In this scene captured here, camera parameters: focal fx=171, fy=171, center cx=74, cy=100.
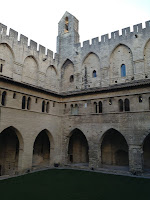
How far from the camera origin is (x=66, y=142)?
65.6ft

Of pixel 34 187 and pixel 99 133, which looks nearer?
pixel 34 187

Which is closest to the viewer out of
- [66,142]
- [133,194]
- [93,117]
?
[133,194]

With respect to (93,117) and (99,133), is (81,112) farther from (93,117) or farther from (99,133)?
(99,133)

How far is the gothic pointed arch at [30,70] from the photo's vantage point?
19492 mm

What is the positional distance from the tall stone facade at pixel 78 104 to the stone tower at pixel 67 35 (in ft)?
1.37

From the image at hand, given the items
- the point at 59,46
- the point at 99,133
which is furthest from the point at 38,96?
the point at 59,46

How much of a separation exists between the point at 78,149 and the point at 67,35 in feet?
52.7

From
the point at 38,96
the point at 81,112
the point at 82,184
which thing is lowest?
the point at 82,184

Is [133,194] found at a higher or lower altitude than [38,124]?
lower

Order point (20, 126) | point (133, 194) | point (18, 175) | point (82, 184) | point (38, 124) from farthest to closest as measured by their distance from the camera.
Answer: point (38, 124), point (20, 126), point (18, 175), point (82, 184), point (133, 194)

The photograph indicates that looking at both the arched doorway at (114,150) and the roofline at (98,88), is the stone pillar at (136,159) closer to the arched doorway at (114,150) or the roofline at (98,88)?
the arched doorway at (114,150)

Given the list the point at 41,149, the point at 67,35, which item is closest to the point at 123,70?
the point at 67,35

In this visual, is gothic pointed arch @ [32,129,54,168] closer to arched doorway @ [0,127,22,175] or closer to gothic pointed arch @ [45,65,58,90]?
arched doorway @ [0,127,22,175]

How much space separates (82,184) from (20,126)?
24.1 feet
